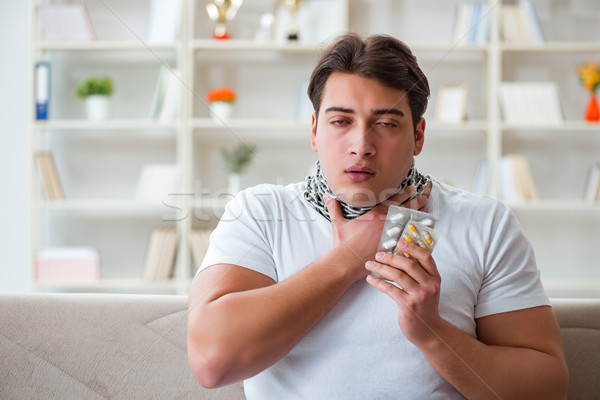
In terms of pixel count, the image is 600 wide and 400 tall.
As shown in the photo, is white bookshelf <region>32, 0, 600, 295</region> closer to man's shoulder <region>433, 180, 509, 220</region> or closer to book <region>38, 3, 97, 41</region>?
book <region>38, 3, 97, 41</region>

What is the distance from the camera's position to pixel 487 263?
3.45ft

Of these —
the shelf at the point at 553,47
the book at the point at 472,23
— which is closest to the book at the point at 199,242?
the book at the point at 472,23

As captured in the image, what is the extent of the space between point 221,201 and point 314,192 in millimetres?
1992

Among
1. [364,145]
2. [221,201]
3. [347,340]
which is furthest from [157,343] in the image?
[221,201]

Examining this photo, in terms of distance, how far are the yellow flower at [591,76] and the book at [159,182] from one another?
6.89 ft

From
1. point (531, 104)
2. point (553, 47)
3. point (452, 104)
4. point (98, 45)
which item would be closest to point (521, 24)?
point (553, 47)

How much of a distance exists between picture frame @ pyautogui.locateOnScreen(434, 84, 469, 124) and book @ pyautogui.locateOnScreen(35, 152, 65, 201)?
197cm

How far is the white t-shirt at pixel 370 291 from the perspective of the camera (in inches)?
38.9

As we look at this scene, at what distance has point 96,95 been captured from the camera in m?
3.06

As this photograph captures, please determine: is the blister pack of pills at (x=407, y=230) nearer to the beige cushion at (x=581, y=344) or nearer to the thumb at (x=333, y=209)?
the thumb at (x=333, y=209)

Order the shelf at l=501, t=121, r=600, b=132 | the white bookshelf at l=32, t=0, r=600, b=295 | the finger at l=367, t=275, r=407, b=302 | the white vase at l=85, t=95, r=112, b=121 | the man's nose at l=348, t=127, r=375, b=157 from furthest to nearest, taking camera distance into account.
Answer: the white bookshelf at l=32, t=0, r=600, b=295 < the white vase at l=85, t=95, r=112, b=121 < the shelf at l=501, t=121, r=600, b=132 < the man's nose at l=348, t=127, r=375, b=157 < the finger at l=367, t=275, r=407, b=302

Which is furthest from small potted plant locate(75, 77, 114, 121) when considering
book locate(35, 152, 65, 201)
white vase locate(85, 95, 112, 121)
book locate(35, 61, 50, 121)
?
book locate(35, 152, 65, 201)

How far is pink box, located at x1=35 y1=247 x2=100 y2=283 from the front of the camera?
299cm

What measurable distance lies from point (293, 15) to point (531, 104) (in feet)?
4.23
